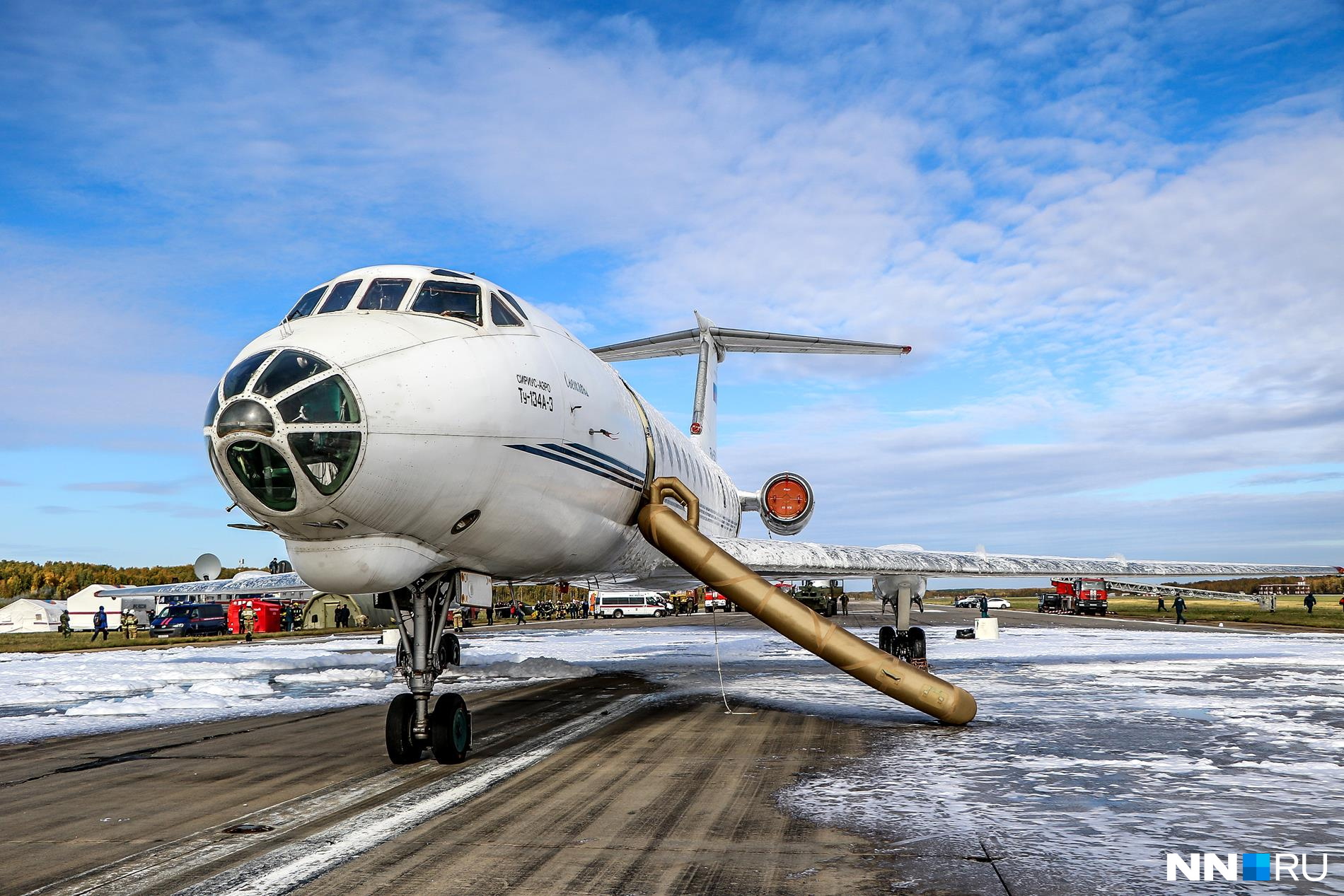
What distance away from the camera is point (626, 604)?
60562 mm

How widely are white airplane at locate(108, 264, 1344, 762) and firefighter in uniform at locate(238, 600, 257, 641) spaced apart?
31585 millimetres

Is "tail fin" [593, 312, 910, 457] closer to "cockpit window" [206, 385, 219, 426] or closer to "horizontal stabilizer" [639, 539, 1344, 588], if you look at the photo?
"horizontal stabilizer" [639, 539, 1344, 588]

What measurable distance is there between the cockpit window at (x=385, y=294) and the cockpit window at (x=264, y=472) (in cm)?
183

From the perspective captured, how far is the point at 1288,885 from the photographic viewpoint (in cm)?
437

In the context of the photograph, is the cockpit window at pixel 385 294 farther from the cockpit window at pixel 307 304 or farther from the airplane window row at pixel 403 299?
the cockpit window at pixel 307 304

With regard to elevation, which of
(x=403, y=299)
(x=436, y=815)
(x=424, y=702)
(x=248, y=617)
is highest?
(x=403, y=299)

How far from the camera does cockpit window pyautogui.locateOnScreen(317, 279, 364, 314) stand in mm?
7609

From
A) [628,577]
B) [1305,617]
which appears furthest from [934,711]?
[1305,617]

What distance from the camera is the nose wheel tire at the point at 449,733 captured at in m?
7.71

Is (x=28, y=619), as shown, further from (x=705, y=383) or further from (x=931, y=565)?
(x=931, y=565)

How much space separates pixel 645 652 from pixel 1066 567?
11676 millimetres

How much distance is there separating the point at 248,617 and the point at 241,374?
3613 cm

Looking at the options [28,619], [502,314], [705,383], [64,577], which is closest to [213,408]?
[502,314]

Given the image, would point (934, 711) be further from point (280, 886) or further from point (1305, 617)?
point (1305, 617)
